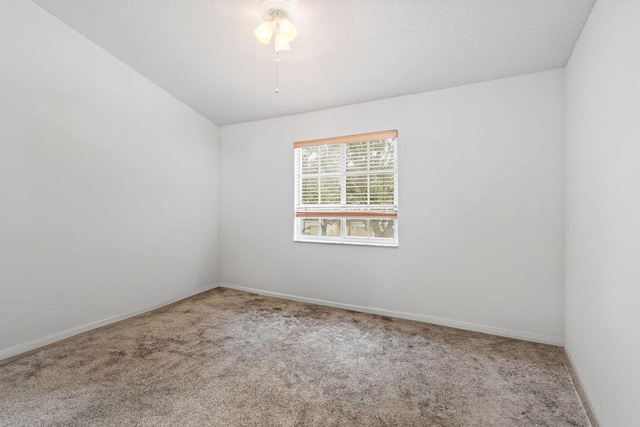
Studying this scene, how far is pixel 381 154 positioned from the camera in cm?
331

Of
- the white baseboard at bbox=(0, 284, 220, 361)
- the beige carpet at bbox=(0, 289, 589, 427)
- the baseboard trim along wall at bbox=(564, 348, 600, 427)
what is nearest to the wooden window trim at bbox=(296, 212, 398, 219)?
the beige carpet at bbox=(0, 289, 589, 427)

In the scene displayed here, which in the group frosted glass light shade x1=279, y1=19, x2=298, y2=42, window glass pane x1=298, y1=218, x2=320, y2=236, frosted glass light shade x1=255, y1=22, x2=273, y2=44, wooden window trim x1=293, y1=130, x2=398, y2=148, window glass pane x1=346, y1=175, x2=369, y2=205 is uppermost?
frosted glass light shade x1=279, y1=19, x2=298, y2=42

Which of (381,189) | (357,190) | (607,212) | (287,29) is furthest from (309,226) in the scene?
(607,212)

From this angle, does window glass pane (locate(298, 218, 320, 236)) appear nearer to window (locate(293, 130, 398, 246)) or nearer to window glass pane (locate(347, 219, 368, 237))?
window (locate(293, 130, 398, 246))

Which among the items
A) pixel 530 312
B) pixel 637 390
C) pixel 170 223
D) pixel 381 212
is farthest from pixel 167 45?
pixel 530 312

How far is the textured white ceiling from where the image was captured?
204 centimetres

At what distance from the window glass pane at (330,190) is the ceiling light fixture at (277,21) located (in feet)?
5.74

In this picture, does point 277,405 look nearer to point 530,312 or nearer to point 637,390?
point 637,390

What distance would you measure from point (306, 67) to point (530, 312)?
10.4 ft

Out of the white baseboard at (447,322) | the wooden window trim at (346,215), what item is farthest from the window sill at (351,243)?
the white baseboard at (447,322)

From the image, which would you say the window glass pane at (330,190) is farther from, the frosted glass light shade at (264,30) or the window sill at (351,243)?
the frosted glass light shade at (264,30)

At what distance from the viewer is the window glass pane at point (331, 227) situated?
3.64 metres

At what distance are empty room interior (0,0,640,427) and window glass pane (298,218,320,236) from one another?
21 millimetres

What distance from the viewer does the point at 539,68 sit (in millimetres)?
2480
